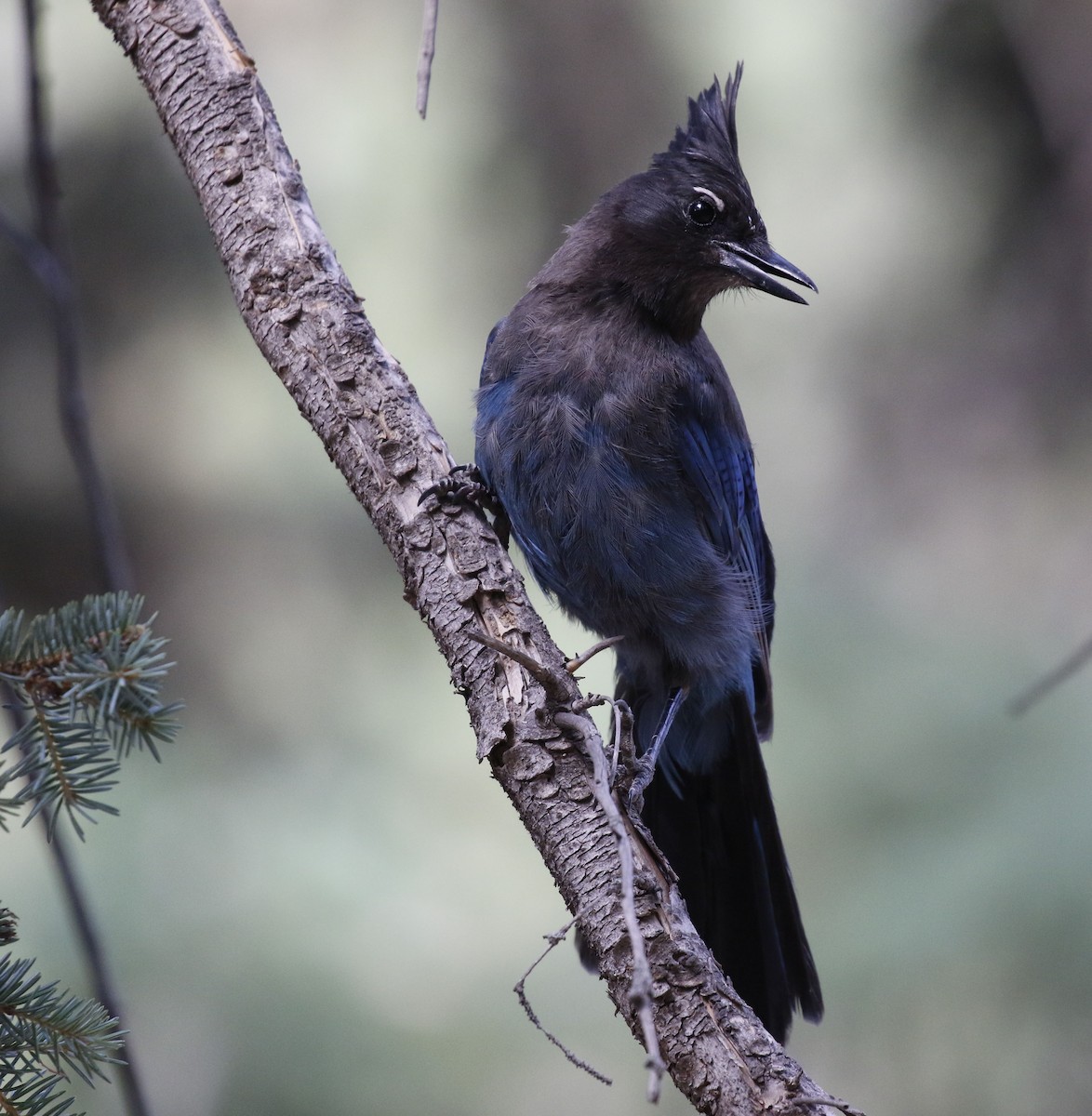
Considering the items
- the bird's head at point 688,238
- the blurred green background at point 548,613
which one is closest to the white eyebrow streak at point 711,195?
the bird's head at point 688,238

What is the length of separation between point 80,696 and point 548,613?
116 inches

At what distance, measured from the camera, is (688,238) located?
3064mm

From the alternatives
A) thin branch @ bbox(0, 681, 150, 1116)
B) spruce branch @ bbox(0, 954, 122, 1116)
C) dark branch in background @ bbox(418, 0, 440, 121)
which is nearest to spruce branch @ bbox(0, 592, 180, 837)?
thin branch @ bbox(0, 681, 150, 1116)

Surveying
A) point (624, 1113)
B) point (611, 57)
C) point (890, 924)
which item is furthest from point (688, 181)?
point (611, 57)

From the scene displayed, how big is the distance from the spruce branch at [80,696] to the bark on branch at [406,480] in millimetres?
498

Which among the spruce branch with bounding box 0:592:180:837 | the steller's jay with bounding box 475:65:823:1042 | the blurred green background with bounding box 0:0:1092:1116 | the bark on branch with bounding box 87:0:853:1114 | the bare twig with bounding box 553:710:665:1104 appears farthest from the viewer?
the blurred green background with bounding box 0:0:1092:1116

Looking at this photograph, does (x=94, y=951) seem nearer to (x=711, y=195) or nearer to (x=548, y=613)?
(x=711, y=195)

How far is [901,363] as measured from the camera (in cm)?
652

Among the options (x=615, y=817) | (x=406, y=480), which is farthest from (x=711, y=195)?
(x=615, y=817)

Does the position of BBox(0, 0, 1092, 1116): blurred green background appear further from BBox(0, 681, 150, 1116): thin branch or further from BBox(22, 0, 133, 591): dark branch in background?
BBox(22, 0, 133, 591): dark branch in background

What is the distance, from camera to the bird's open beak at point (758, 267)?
9.94 ft

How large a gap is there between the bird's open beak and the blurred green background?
80.2 inches

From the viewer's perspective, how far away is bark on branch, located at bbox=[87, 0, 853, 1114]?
1.80 m

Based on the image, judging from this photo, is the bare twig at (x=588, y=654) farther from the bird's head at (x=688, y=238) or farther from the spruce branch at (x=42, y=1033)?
the bird's head at (x=688, y=238)
